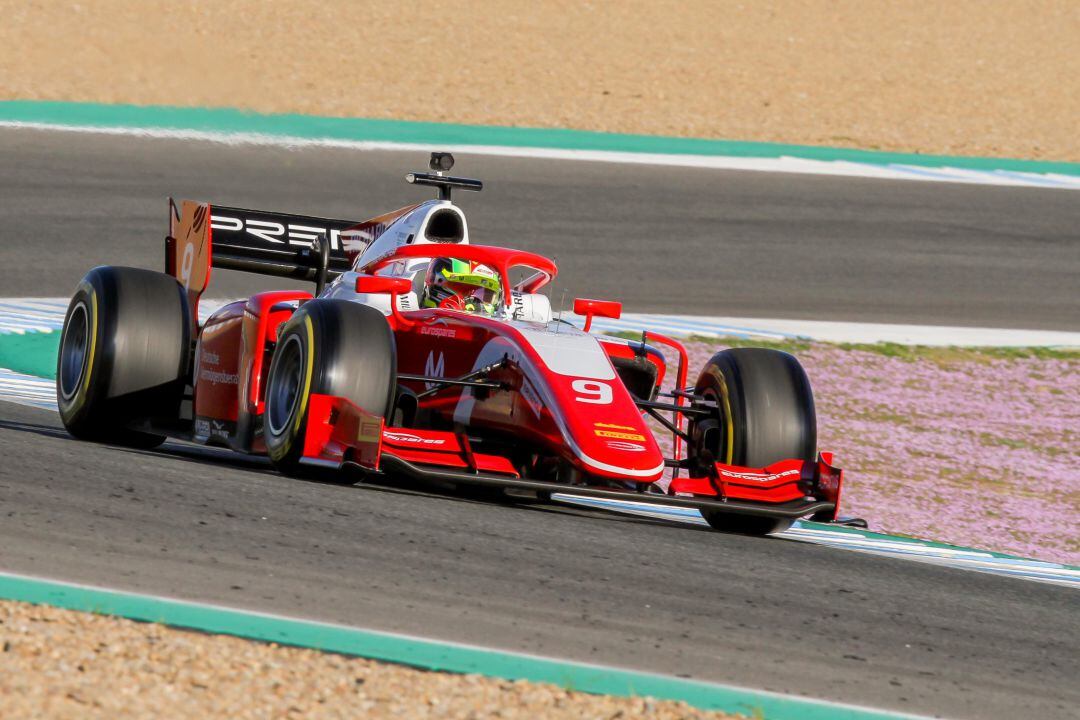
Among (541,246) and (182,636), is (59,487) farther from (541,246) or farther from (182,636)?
(541,246)

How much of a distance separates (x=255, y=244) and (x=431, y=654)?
520cm

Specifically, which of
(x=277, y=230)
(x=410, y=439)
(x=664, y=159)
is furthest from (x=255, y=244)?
(x=664, y=159)

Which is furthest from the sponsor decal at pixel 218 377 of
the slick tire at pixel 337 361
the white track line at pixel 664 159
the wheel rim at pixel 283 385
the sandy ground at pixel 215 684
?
the white track line at pixel 664 159

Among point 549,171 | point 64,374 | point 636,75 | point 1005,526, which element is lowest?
point 1005,526

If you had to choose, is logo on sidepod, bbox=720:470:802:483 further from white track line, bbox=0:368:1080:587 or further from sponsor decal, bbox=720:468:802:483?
white track line, bbox=0:368:1080:587

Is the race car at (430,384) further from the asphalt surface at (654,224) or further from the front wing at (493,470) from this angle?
the asphalt surface at (654,224)

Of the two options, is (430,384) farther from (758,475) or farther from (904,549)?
(904,549)

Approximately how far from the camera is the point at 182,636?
4.95 m

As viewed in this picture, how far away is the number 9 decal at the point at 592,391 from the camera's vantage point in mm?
7301

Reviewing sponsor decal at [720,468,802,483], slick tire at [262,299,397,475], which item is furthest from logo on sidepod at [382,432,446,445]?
sponsor decal at [720,468,802,483]

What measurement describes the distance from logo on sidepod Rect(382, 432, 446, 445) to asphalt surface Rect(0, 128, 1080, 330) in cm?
735

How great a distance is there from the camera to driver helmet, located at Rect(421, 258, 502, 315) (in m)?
8.39

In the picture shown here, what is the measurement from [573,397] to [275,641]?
2.54 m

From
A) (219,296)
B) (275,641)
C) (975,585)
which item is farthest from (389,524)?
(219,296)
